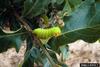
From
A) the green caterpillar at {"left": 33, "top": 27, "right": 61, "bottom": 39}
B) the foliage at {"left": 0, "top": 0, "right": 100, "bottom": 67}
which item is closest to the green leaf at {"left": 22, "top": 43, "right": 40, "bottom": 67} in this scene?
the foliage at {"left": 0, "top": 0, "right": 100, "bottom": 67}

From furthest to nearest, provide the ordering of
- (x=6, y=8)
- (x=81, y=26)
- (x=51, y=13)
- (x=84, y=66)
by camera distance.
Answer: (x=84, y=66)
(x=51, y=13)
(x=6, y=8)
(x=81, y=26)

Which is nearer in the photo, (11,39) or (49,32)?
(49,32)

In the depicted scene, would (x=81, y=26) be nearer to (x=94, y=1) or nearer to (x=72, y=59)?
(x=94, y=1)

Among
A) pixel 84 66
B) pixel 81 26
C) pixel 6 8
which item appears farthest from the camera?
pixel 84 66

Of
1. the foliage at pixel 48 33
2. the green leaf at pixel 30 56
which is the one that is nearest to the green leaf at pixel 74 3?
the foliage at pixel 48 33

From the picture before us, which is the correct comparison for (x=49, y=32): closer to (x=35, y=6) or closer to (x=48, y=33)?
(x=48, y=33)

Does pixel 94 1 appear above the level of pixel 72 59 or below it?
above

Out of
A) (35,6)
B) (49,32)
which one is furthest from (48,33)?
(35,6)

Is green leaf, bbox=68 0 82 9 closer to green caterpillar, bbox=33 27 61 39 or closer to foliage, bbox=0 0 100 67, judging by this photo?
foliage, bbox=0 0 100 67

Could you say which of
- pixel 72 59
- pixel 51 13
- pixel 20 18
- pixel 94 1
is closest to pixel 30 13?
pixel 20 18
